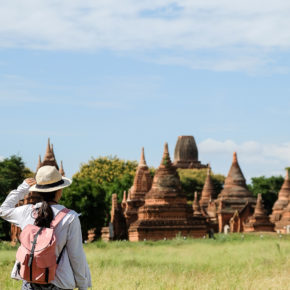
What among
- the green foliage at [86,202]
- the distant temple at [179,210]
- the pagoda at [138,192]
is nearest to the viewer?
the distant temple at [179,210]

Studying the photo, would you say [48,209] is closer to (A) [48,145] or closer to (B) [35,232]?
(B) [35,232]

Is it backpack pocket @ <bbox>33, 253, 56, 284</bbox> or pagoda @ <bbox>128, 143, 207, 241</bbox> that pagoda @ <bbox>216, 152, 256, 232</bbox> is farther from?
backpack pocket @ <bbox>33, 253, 56, 284</bbox>

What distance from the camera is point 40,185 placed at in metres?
6.10

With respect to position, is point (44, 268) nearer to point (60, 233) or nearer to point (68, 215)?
point (60, 233)

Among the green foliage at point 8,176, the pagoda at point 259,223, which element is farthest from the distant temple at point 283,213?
the green foliage at point 8,176

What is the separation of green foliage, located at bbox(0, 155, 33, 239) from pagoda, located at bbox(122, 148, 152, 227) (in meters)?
6.98

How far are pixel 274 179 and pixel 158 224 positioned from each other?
4059 cm

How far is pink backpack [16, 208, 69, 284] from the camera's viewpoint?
18.6 feet

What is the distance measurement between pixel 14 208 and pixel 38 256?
0.70 meters

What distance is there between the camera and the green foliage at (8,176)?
4405 cm

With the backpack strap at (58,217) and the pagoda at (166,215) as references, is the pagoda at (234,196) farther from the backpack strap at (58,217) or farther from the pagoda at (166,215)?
the backpack strap at (58,217)

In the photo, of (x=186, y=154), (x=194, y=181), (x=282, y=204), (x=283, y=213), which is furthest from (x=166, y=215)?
(x=186, y=154)

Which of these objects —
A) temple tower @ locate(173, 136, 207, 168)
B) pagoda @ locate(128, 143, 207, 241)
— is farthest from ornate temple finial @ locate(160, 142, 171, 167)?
temple tower @ locate(173, 136, 207, 168)

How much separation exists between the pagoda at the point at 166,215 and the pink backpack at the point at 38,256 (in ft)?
109
